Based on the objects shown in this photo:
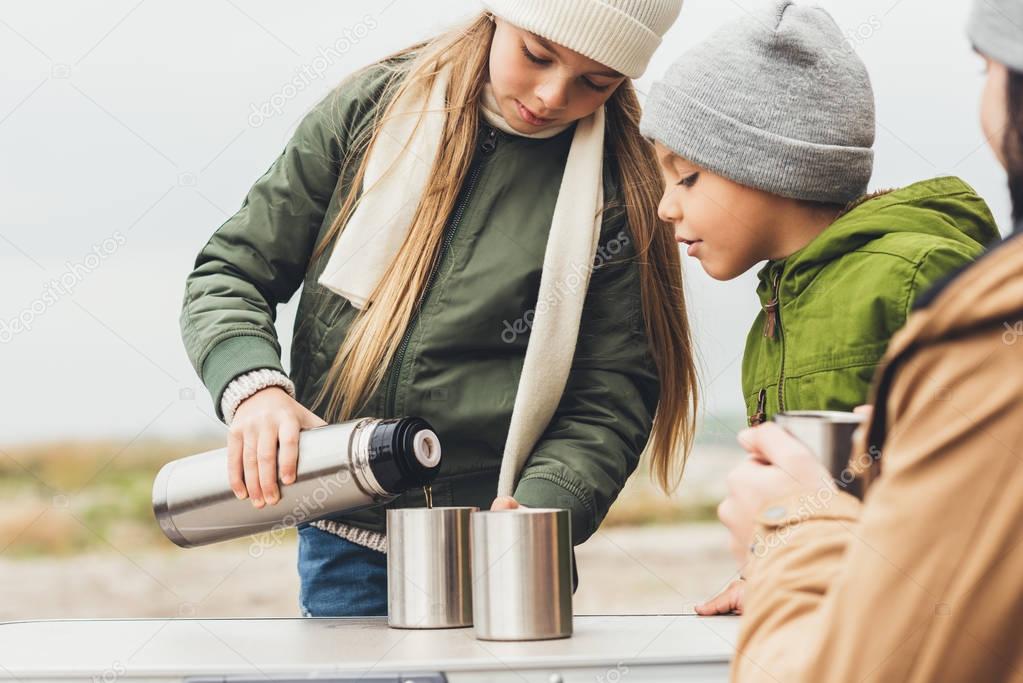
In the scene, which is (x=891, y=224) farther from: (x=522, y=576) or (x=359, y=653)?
(x=359, y=653)

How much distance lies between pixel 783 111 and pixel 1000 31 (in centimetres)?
65

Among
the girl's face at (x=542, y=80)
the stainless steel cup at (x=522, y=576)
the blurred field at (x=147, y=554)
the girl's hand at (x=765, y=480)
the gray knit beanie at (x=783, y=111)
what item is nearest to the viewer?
the girl's hand at (x=765, y=480)

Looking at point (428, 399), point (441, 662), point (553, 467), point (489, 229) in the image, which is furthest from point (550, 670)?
point (489, 229)

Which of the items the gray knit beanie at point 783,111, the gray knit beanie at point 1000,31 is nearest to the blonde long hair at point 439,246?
the gray knit beanie at point 783,111

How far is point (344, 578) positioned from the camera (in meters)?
1.46

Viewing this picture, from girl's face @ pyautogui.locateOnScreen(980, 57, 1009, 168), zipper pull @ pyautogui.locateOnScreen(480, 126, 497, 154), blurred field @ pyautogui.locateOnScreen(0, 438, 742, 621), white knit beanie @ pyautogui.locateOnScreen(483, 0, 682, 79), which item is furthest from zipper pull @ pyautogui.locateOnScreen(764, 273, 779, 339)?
blurred field @ pyautogui.locateOnScreen(0, 438, 742, 621)

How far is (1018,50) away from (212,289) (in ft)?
3.43

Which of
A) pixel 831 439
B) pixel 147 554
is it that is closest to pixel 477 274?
pixel 831 439

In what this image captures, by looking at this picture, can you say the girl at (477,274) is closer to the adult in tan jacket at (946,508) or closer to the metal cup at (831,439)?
the metal cup at (831,439)

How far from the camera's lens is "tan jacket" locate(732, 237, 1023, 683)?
53 cm

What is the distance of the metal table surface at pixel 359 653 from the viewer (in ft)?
2.98

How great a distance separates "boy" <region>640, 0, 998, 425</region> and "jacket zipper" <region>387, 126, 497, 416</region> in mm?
253

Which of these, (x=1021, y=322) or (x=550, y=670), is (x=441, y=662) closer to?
(x=550, y=670)

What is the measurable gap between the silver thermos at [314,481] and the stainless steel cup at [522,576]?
0.12m
